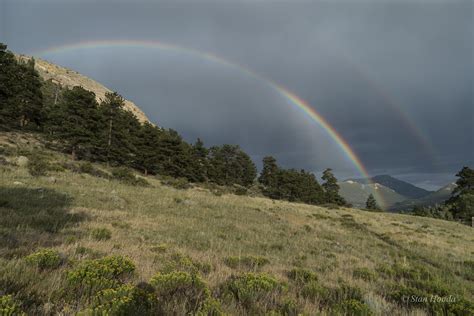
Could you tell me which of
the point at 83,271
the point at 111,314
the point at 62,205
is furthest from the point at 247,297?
the point at 62,205

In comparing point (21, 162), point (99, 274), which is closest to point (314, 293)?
point (99, 274)

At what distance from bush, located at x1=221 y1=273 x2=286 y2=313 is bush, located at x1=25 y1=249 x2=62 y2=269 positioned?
3.12 metres

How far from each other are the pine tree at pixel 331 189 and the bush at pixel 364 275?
77620mm

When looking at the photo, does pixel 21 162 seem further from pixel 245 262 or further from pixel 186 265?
pixel 245 262

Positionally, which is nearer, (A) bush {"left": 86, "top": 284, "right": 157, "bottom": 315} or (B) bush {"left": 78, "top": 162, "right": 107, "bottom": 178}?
(A) bush {"left": 86, "top": 284, "right": 157, "bottom": 315}

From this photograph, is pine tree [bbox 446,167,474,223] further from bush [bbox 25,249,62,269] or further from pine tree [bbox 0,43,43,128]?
pine tree [bbox 0,43,43,128]

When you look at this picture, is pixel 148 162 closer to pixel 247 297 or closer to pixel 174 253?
pixel 174 253

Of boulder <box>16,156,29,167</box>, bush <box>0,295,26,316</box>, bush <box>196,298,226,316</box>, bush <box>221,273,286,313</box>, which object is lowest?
bush <box>221,273,286,313</box>

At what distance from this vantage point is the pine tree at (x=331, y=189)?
268ft

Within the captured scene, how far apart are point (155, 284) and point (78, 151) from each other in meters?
40.8

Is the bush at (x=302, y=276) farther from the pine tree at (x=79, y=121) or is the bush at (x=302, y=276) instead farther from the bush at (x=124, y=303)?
the pine tree at (x=79, y=121)

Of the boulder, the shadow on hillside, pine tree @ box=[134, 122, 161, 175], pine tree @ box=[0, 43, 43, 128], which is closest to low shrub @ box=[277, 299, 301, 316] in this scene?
the shadow on hillside

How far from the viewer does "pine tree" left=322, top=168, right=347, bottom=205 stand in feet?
268

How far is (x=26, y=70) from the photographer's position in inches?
1726
